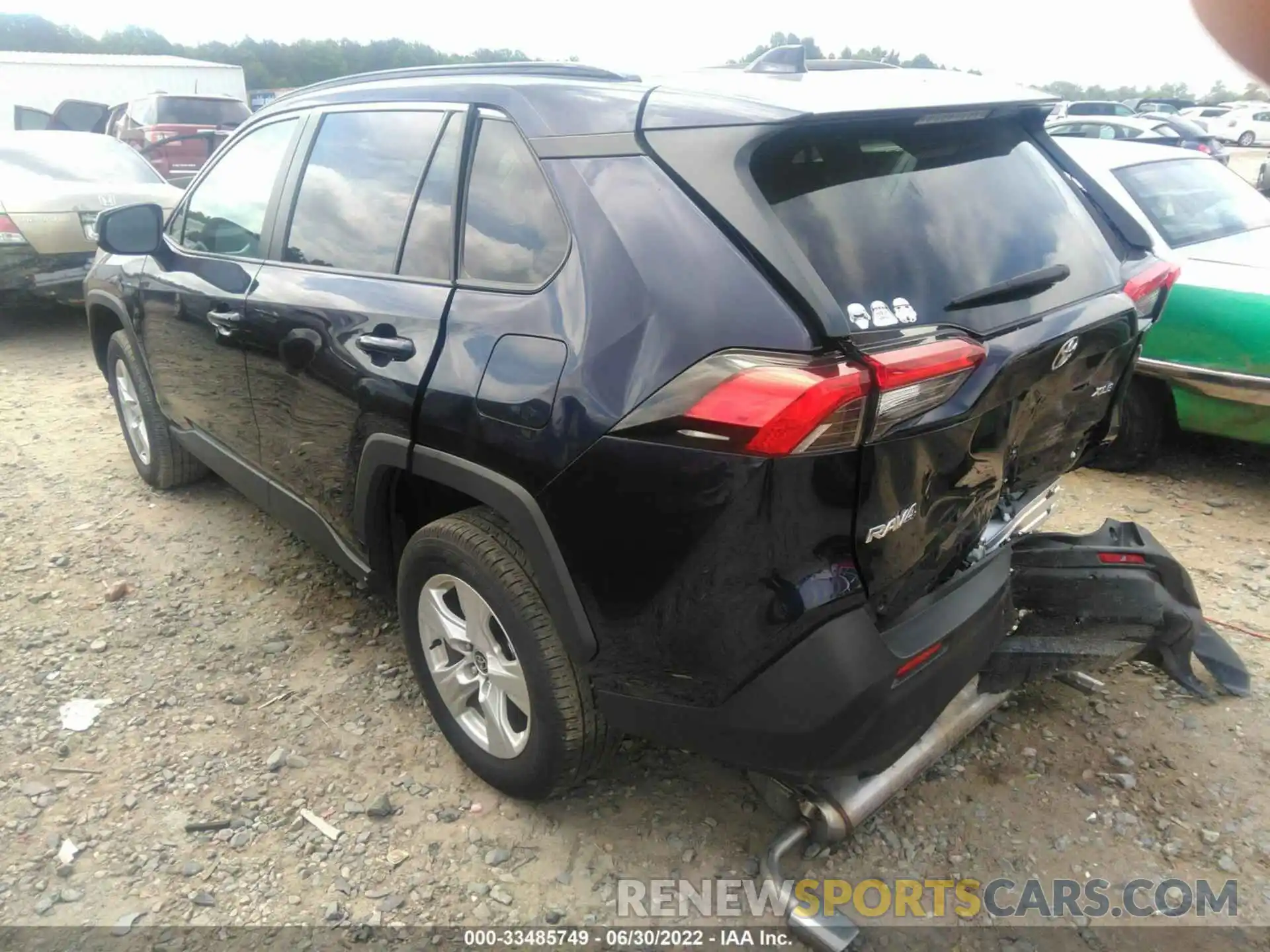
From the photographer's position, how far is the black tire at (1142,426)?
4441mm

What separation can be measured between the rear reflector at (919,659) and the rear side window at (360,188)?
169 cm

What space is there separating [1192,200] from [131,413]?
569 centimetres

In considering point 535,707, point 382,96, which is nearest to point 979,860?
point 535,707

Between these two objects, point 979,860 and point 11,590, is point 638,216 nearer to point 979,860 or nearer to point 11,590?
point 979,860

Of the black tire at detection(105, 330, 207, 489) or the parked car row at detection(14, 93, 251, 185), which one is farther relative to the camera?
the parked car row at detection(14, 93, 251, 185)

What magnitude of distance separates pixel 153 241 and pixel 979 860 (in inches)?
145

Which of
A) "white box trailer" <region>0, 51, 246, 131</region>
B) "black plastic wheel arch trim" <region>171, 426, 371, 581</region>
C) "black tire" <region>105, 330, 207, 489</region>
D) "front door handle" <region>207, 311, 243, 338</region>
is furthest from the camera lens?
"white box trailer" <region>0, 51, 246, 131</region>

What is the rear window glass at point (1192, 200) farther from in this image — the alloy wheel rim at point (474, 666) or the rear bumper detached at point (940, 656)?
the alloy wheel rim at point (474, 666)

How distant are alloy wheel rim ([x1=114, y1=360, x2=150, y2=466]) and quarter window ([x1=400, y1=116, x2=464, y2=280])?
2.57m

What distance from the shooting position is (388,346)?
2.42 m

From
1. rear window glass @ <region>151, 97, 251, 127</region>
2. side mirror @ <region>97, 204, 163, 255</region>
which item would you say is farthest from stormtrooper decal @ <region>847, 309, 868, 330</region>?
rear window glass @ <region>151, 97, 251, 127</region>

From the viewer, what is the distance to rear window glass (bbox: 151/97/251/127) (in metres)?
14.8

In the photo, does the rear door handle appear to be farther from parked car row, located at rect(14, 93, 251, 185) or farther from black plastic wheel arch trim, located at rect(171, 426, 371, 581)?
parked car row, located at rect(14, 93, 251, 185)

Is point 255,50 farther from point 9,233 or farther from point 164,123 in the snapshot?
point 9,233
